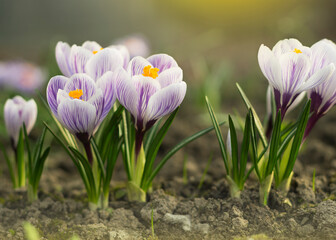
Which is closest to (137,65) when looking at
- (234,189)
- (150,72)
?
(150,72)

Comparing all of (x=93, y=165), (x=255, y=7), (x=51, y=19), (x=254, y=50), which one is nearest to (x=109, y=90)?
(x=93, y=165)

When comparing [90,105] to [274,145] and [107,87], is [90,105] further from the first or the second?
[274,145]

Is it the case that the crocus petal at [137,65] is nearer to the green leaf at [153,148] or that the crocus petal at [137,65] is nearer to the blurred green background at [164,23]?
the green leaf at [153,148]

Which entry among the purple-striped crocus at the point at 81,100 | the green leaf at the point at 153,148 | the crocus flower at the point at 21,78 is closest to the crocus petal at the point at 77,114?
the purple-striped crocus at the point at 81,100

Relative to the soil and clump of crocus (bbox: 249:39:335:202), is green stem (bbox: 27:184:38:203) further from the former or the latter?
clump of crocus (bbox: 249:39:335:202)

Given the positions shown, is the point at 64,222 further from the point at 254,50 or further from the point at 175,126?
the point at 254,50

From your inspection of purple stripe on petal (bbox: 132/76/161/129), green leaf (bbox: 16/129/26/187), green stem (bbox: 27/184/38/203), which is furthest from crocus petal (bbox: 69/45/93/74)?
green stem (bbox: 27/184/38/203)
